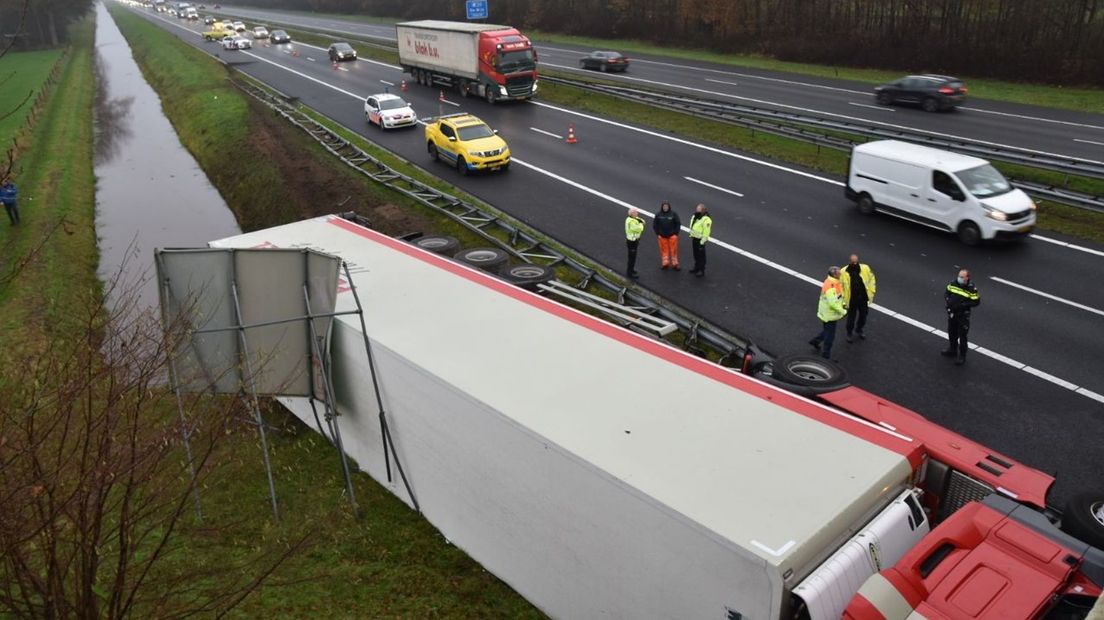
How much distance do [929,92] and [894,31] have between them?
15.2 m

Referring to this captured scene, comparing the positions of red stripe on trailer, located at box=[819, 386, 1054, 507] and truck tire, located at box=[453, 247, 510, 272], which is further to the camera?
truck tire, located at box=[453, 247, 510, 272]

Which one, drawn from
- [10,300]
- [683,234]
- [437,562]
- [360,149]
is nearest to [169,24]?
[360,149]

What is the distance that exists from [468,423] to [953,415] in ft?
25.0

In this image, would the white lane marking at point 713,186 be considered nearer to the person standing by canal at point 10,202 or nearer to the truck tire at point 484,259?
the truck tire at point 484,259

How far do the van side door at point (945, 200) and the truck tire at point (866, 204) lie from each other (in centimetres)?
156

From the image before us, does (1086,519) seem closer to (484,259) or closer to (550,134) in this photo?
(484,259)

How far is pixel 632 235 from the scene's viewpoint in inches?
637

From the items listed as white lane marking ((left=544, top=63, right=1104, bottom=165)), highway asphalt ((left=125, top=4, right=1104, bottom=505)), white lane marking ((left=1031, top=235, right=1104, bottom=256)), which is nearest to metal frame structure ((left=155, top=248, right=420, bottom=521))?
highway asphalt ((left=125, top=4, right=1104, bottom=505))

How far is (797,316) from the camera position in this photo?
577 inches

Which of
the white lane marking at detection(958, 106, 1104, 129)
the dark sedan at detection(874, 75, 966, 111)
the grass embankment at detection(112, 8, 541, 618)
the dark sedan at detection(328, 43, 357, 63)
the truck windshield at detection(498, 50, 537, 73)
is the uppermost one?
the dark sedan at detection(328, 43, 357, 63)

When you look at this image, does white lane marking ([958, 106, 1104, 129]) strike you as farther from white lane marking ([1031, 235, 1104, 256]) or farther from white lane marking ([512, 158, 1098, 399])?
white lane marking ([512, 158, 1098, 399])

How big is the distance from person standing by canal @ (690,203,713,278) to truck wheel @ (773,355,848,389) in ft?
19.0

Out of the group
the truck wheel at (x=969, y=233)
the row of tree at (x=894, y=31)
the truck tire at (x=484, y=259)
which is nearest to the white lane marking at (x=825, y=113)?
the truck wheel at (x=969, y=233)

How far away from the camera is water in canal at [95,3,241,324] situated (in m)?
23.5
